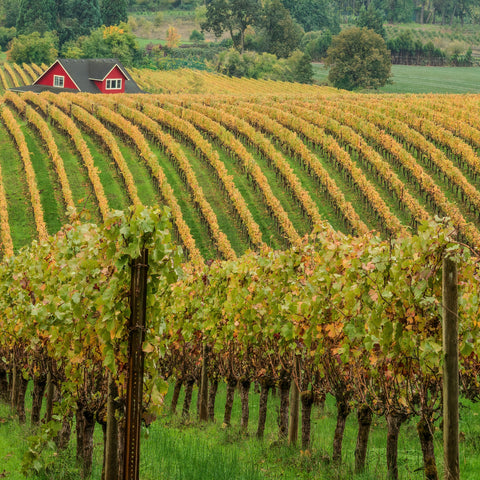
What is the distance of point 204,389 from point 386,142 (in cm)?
3767

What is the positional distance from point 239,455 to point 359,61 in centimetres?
10136

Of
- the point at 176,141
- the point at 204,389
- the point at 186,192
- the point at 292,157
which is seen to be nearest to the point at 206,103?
the point at 176,141

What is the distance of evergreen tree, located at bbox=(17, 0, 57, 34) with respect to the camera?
127125 mm

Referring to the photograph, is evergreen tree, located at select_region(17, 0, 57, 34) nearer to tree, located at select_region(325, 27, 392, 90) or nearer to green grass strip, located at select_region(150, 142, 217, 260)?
tree, located at select_region(325, 27, 392, 90)

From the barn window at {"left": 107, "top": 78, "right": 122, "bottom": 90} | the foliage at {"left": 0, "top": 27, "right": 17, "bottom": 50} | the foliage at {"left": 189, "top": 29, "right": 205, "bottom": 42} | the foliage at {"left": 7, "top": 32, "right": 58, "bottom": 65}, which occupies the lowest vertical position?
the barn window at {"left": 107, "top": 78, "right": 122, "bottom": 90}

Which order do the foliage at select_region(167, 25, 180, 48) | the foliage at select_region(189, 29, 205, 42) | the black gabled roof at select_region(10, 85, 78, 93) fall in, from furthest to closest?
1. the foliage at select_region(189, 29, 205, 42)
2. the foliage at select_region(167, 25, 180, 48)
3. the black gabled roof at select_region(10, 85, 78, 93)

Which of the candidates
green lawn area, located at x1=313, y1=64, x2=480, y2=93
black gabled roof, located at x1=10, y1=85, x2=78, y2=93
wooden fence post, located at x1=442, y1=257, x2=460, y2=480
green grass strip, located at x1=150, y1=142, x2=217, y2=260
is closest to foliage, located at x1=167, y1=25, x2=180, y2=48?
green lawn area, located at x1=313, y1=64, x2=480, y2=93

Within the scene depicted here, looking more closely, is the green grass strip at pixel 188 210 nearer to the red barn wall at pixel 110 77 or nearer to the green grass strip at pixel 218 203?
the green grass strip at pixel 218 203

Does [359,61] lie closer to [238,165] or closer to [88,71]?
[88,71]

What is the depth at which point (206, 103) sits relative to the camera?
66688 mm

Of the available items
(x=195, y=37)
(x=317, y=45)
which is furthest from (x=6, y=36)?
(x=317, y=45)

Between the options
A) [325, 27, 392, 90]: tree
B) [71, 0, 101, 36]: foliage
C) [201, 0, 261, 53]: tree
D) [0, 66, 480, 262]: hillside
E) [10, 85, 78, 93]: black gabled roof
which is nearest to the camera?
[0, 66, 480, 262]: hillside

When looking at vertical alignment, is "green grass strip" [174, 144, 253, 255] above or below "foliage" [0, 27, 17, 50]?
below

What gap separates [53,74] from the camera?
86.9 metres
